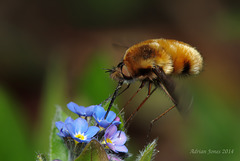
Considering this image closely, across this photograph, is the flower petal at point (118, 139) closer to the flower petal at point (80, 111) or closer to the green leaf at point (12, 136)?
the flower petal at point (80, 111)

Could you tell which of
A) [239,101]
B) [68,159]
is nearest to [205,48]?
[239,101]

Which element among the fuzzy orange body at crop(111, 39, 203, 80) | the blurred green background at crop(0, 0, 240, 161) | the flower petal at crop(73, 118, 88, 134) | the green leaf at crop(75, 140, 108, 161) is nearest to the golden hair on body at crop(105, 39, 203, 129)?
the fuzzy orange body at crop(111, 39, 203, 80)

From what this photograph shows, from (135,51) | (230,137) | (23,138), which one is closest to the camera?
(135,51)

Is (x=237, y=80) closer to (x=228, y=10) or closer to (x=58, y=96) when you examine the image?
(x=228, y=10)

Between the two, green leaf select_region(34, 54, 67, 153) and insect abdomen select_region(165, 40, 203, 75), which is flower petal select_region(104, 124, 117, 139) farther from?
green leaf select_region(34, 54, 67, 153)

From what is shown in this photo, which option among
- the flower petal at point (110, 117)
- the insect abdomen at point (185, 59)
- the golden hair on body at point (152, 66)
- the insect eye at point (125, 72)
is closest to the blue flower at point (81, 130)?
the flower petal at point (110, 117)

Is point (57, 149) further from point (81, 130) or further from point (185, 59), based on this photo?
point (185, 59)
